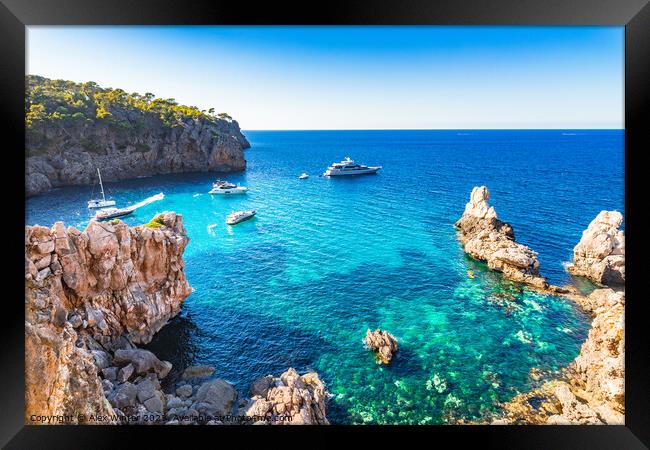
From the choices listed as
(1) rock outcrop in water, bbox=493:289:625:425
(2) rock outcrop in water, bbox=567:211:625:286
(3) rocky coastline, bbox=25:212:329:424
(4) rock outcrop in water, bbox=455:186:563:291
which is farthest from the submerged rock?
(3) rocky coastline, bbox=25:212:329:424

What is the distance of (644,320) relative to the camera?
16.8ft

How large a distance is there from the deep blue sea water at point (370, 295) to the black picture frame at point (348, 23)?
365 centimetres

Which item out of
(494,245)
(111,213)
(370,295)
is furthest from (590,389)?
(111,213)

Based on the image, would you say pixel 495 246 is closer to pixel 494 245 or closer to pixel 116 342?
pixel 494 245

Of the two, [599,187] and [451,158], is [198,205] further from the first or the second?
[451,158]

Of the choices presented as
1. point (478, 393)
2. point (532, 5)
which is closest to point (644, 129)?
point (532, 5)

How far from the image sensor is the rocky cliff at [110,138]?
965 inches

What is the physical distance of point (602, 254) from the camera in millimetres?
15547

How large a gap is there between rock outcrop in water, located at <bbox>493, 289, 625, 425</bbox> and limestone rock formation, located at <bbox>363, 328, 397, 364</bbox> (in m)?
2.96

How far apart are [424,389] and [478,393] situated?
1.20 m

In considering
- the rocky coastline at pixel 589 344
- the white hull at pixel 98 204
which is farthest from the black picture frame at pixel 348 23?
the white hull at pixel 98 204

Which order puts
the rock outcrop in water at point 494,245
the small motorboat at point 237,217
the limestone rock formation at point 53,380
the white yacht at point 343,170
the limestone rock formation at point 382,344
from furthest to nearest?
the white yacht at point 343,170
the small motorboat at point 237,217
the rock outcrop in water at point 494,245
the limestone rock formation at point 382,344
the limestone rock formation at point 53,380

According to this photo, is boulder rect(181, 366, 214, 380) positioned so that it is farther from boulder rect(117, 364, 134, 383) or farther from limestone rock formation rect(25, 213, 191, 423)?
boulder rect(117, 364, 134, 383)

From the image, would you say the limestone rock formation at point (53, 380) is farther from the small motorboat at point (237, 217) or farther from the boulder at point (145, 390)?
the small motorboat at point (237, 217)
